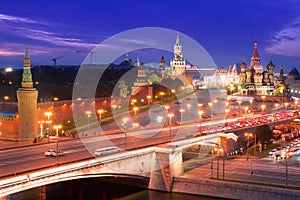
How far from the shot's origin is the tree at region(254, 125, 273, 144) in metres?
31.7

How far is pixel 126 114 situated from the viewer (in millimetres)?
41750

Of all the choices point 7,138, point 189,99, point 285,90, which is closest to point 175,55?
point 285,90

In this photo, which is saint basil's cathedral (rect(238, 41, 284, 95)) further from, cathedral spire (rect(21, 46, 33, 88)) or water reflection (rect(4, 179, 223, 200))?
water reflection (rect(4, 179, 223, 200))

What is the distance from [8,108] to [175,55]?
61410mm

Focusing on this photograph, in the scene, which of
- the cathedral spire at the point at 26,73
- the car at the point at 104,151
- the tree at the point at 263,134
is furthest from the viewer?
the tree at the point at 263,134

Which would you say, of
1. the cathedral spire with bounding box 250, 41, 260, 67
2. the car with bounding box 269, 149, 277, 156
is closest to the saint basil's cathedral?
the cathedral spire with bounding box 250, 41, 260, 67

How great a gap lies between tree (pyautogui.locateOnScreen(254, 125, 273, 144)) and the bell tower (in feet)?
46.1

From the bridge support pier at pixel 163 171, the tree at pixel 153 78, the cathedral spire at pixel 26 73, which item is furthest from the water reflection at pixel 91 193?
the tree at pixel 153 78

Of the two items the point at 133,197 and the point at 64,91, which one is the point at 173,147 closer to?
the point at 133,197

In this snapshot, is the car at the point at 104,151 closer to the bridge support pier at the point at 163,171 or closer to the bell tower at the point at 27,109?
the bridge support pier at the point at 163,171

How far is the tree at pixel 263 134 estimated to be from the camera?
31.7 meters

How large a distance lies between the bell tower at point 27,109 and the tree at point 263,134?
46.1 feet

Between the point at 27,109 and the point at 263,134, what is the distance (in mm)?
15023

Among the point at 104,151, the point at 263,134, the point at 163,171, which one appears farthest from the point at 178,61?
the point at 104,151
